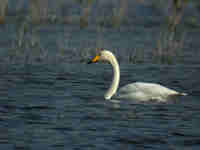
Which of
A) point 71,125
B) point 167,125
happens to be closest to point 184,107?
point 167,125

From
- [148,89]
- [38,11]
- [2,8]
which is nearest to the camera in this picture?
[148,89]

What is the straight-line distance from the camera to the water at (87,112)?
938 cm

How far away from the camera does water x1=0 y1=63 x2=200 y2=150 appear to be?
938 cm

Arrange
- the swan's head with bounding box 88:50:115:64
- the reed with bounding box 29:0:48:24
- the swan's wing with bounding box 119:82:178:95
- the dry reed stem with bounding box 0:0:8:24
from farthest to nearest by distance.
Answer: the reed with bounding box 29:0:48:24, the dry reed stem with bounding box 0:0:8:24, the swan's head with bounding box 88:50:115:64, the swan's wing with bounding box 119:82:178:95

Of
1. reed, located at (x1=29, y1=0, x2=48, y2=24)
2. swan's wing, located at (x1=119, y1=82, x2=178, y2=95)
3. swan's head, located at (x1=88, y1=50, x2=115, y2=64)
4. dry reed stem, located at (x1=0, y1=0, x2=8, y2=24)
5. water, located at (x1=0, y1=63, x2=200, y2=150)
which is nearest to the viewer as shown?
water, located at (x1=0, y1=63, x2=200, y2=150)

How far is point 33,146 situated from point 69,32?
1684 centimetres

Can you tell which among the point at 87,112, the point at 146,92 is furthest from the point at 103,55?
the point at 87,112

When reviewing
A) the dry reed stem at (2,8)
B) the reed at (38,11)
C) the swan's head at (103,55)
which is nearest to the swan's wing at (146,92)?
the swan's head at (103,55)

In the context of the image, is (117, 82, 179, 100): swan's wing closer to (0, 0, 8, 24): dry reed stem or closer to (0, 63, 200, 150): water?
(0, 63, 200, 150): water

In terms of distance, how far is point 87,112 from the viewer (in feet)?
39.1

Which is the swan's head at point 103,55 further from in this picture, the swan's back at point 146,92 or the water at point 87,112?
the swan's back at point 146,92

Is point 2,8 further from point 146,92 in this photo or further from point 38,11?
point 146,92

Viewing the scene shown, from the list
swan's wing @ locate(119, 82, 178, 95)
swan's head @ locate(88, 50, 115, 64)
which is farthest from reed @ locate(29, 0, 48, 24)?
swan's wing @ locate(119, 82, 178, 95)

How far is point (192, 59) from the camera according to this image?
64.9ft
